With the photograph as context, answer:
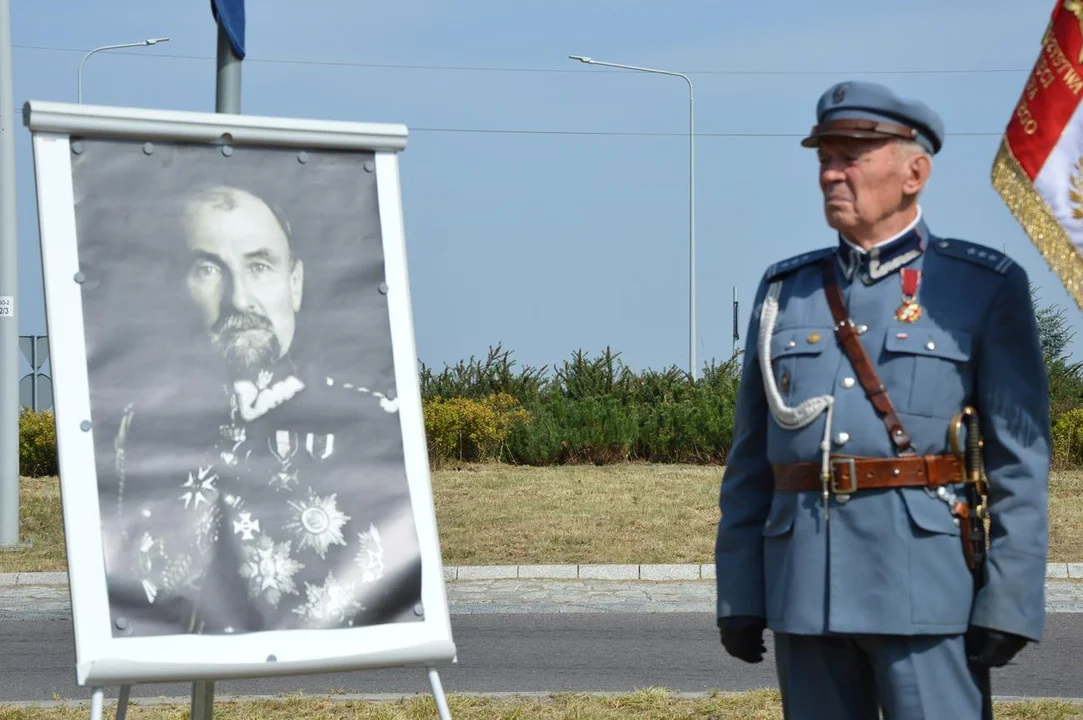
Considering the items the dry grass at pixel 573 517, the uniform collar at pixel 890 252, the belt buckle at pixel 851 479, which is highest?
the uniform collar at pixel 890 252

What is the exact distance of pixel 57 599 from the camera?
9969 millimetres

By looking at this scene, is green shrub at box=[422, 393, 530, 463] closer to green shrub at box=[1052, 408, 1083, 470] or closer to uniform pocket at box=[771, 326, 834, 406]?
green shrub at box=[1052, 408, 1083, 470]

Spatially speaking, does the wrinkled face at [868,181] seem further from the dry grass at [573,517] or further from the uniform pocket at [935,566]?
the dry grass at [573,517]

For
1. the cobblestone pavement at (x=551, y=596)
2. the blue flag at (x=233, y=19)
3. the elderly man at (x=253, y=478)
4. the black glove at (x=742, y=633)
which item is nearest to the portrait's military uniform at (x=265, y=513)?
the elderly man at (x=253, y=478)

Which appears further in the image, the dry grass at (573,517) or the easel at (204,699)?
the dry grass at (573,517)

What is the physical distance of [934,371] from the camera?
10.6 feet

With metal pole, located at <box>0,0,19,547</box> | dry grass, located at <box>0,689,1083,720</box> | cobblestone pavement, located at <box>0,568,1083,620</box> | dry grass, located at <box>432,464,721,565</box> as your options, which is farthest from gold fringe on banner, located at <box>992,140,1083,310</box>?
metal pole, located at <box>0,0,19,547</box>

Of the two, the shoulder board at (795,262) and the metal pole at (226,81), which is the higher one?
the metal pole at (226,81)

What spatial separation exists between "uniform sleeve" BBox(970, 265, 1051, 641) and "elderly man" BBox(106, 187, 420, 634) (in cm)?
141

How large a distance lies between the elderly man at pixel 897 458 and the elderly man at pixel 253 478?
3.09ft

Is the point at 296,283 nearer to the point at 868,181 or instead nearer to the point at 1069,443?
the point at 868,181

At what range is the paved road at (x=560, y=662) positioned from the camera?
682cm

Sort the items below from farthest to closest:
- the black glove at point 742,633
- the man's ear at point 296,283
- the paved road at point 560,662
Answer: the paved road at point 560,662 → the man's ear at point 296,283 → the black glove at point 742,633

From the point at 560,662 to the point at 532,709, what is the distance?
1.64m
